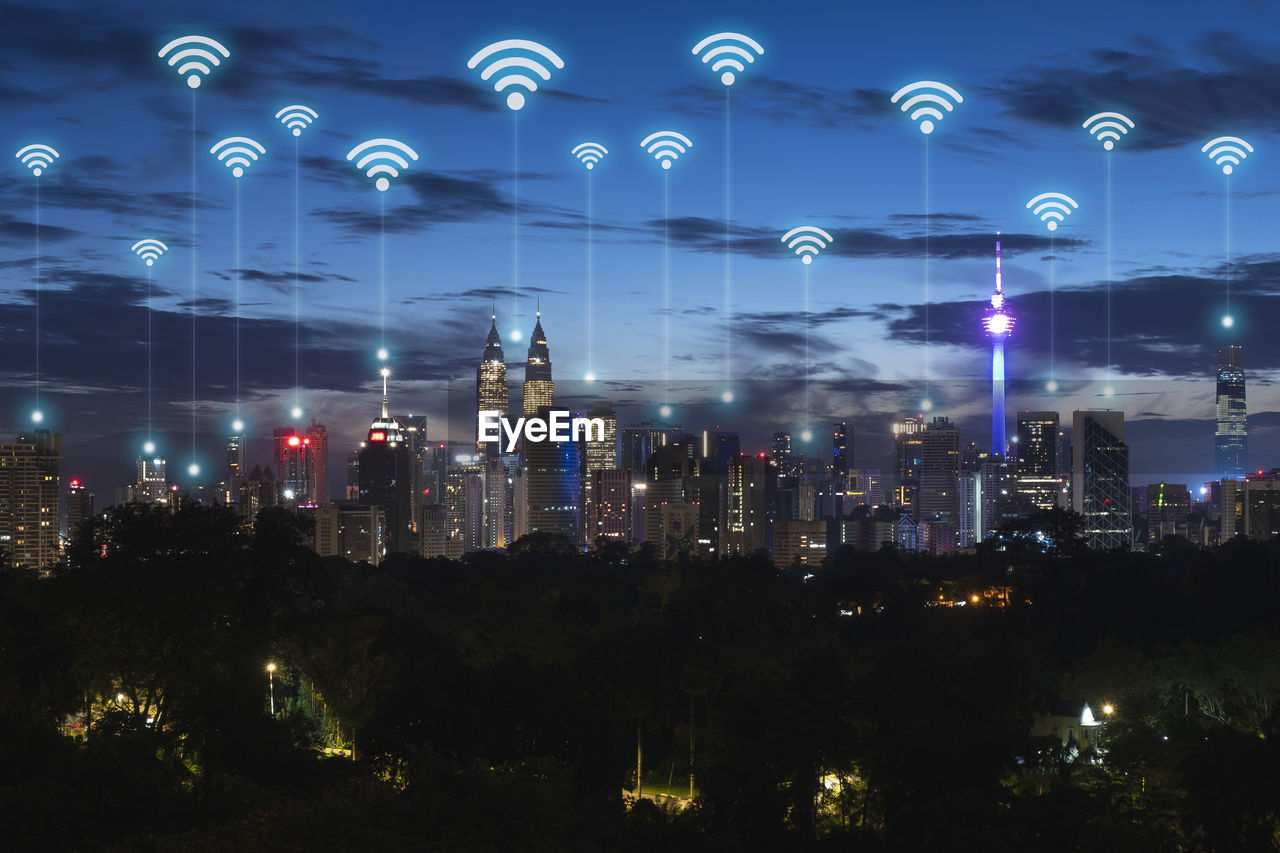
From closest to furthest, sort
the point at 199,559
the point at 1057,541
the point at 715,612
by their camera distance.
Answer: the point at 199,559 < the point at 715,612 < the point at 1057,541

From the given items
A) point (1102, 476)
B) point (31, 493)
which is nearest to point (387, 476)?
point (31, 493)

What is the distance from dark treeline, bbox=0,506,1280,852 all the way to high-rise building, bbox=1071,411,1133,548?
8151cm

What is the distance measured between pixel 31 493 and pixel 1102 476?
82587 mm

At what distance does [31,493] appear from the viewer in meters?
63.2

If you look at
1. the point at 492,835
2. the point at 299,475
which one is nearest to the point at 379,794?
the point at 492,835

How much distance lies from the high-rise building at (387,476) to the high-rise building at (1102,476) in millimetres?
55323

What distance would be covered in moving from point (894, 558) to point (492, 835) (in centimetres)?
5083

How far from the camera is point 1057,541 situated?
170 feet

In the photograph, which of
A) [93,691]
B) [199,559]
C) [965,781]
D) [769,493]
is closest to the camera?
[965,781]

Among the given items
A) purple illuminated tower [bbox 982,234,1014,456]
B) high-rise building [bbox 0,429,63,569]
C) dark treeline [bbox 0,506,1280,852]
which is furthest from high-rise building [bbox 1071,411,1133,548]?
dark treeline [bbox 0,506,1280,852]

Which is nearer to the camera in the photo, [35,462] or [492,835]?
[492,835]

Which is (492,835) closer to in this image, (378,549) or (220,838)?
(220,838)

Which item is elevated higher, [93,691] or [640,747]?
[93,691]

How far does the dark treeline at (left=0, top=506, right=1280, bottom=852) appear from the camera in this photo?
46.4ft
